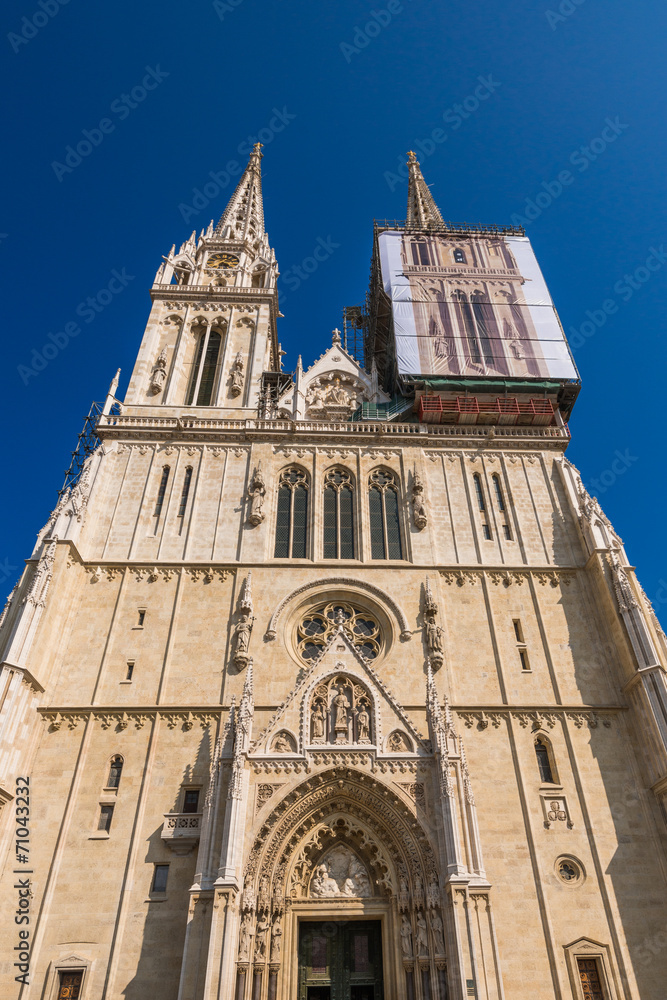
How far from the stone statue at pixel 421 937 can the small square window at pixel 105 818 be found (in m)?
7.09

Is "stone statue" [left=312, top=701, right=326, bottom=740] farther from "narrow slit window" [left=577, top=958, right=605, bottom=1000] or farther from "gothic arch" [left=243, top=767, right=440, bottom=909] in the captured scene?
"narrow slit window" [left=577, top=958, right=605, bottom=1000]

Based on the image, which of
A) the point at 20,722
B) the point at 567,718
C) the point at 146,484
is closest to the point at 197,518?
the point at 146,484

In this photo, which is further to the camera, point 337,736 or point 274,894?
point 337,736

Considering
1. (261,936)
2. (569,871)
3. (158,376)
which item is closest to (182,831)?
(261,936)

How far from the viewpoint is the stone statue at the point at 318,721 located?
1616 centimetres

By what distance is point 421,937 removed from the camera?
46.1 feet

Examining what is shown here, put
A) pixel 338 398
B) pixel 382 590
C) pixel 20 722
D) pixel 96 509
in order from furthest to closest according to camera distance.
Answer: pixel 338 398 → pixel 96 509 → pixel 382 590 → pixel 20 722

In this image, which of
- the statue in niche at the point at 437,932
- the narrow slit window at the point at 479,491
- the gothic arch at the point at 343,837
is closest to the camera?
the statue in niche at the point at 437,932

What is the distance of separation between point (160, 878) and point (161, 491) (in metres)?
11.2

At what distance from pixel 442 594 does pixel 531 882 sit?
7450 millimetres

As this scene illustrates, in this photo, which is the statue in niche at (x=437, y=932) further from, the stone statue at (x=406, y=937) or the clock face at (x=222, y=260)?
the clock face at (x=222, y=260)

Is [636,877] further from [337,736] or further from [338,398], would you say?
[338,398]

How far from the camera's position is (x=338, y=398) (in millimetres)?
26781

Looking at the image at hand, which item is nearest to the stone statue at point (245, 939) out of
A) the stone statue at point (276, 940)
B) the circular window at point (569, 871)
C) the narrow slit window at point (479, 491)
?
the stone statue at point (276, 940)
